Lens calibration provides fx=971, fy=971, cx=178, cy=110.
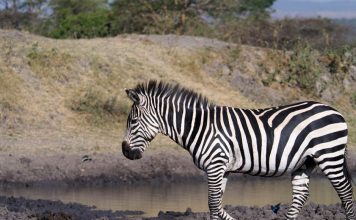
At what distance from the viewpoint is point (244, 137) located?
1098 cm

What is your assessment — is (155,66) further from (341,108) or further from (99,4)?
(99,4)

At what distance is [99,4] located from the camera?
160 feet

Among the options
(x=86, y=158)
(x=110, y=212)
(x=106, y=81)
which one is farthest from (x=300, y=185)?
(x=106, y=81)

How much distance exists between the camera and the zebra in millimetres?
10883

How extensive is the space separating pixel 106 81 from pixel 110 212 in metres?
11.0

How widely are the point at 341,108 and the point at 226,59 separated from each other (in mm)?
3715

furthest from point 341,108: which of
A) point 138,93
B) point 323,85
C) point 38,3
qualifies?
point 38,3

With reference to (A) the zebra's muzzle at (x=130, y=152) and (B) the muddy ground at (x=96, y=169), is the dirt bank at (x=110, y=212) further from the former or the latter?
(A) the zebra's muzzle at (x=130, y=152)

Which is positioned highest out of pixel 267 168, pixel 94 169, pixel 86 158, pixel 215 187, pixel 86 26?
pixel 86 26

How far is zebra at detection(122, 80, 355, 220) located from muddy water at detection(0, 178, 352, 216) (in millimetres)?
3506

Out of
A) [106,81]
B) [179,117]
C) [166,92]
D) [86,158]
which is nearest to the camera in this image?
[179,117]

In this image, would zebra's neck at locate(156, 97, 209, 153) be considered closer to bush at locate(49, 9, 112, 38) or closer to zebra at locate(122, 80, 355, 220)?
zebra at locate(122, 80, 355, 220)

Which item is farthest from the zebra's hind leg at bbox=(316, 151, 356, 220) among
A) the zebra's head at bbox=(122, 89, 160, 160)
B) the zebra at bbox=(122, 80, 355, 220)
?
the zebra's head at bbox=(122, 89, 160, 160)

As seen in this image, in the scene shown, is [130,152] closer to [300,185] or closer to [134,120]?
[134,120]
